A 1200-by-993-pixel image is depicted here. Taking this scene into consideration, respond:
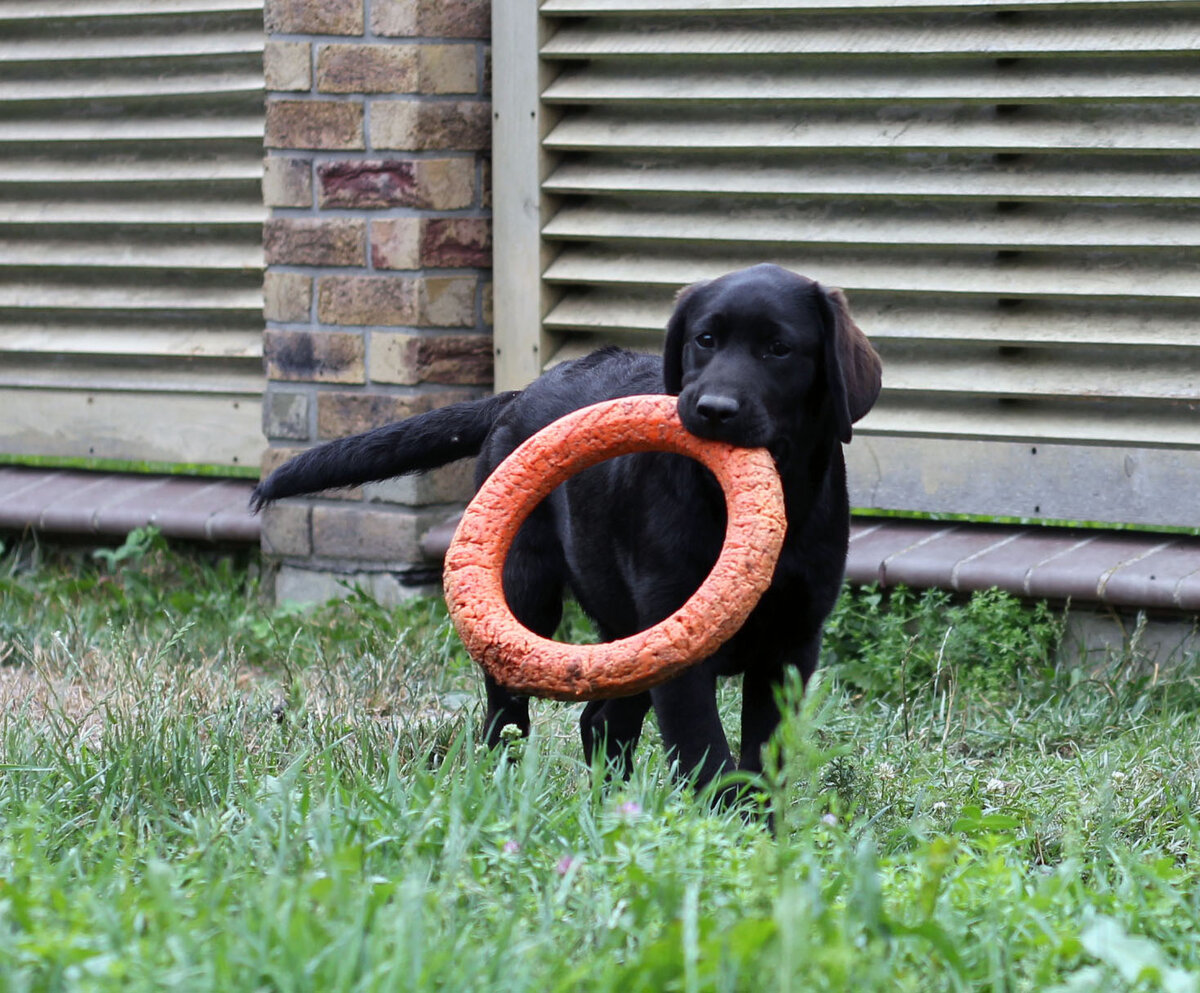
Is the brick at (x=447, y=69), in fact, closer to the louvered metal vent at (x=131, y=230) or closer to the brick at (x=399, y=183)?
the brick at (x=399, y=183)

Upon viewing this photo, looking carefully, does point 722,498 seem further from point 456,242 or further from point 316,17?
point 316,17

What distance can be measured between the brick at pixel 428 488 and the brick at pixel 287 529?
0.24 m

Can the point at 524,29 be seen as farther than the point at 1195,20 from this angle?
Yes

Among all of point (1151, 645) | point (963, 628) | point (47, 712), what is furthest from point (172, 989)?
point (1151, 645)

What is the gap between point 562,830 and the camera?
2568 mm

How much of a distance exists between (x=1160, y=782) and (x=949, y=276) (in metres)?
1.91

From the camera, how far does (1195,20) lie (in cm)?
443

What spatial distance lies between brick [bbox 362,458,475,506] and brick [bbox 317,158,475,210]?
847 millimetres

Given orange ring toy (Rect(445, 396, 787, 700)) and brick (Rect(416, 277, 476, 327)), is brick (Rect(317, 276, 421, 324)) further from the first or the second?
orange ring toy (Rect(445, 396, 787, 700))

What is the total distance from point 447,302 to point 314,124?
0.71 metres

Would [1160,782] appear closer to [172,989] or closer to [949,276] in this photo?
[949,276]

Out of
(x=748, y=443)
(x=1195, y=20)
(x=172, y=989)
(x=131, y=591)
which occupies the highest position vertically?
(x=1195, y=20)

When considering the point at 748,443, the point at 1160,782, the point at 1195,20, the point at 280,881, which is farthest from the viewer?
the point at 1195,20

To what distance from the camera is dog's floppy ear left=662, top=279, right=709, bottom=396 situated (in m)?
3.36
